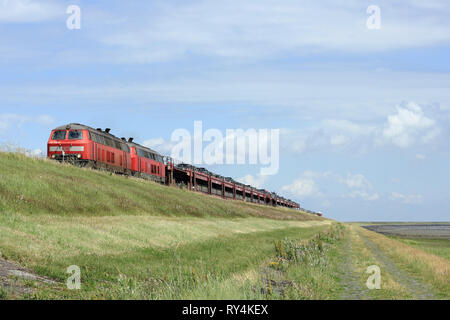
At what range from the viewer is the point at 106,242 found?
22.7 meters

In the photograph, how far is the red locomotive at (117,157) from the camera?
145ft

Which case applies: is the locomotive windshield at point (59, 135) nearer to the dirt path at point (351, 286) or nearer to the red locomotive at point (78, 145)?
the red locomotive at point (78, 145)

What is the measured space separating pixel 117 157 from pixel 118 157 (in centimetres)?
31

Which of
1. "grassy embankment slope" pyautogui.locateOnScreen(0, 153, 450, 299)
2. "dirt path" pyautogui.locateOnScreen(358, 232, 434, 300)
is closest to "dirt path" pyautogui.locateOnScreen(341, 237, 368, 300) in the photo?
"grassy embankment slope" pyautogui.locateOnScreen(0, 153, 450, 299)

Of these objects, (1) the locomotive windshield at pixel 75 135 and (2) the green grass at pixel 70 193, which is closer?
(2) the green grass at pixel 70 193

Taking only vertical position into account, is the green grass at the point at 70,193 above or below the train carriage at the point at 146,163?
below

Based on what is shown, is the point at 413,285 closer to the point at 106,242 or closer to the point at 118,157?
the point at 106,242

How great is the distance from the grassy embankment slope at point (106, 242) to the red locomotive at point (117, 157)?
12.0 feet

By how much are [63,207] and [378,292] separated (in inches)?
743

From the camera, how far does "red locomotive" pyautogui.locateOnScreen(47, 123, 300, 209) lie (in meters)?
44.3

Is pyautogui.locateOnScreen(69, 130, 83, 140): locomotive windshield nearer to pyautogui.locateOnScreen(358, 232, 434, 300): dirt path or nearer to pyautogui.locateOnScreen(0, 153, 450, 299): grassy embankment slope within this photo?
pyautogui.locateOnScreen(0, 153, 450, 299): grassy embankment slope

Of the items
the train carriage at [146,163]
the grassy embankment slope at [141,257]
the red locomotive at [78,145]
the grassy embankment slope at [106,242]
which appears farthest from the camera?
the train carriage at [146,163]

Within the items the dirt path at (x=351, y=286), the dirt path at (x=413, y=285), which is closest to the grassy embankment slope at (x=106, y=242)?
the dirt path at (x=351, y=286)
